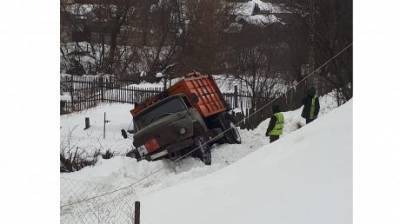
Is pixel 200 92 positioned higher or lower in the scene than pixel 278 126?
higher

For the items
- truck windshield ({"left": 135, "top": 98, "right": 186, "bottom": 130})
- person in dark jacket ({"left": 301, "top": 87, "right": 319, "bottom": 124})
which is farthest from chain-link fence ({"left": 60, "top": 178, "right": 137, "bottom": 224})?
person in dark jacket ({"left": 301, "top": 87, "right": 319, "bottom": 124})

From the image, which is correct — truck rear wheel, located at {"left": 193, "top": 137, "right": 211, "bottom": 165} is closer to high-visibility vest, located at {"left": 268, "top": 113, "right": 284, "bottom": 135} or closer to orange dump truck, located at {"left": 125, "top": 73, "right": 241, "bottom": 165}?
orange dump truck, located at {"left": 125, "top": 73, "right": 241, "bottom": 165}

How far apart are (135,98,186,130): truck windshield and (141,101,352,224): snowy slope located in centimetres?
38

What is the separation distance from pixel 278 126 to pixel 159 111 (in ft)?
2.14

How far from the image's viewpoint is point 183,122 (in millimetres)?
2883

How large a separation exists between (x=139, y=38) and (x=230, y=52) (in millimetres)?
479

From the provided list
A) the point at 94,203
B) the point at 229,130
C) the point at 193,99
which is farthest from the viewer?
the point at 193,99

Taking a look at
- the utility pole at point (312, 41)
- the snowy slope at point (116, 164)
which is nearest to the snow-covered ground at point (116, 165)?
the snowy slope at point (116, 164)

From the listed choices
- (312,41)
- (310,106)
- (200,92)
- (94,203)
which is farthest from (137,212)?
(312,41)

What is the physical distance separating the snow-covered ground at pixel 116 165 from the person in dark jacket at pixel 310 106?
0.09 metres

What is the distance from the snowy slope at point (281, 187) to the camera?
2783 millimetres

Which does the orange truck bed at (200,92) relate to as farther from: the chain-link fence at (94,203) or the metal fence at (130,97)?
the chain-link fence at (94,203)

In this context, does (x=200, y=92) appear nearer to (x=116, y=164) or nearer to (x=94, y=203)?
(x=116, y=164)

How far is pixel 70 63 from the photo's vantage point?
2676mm
